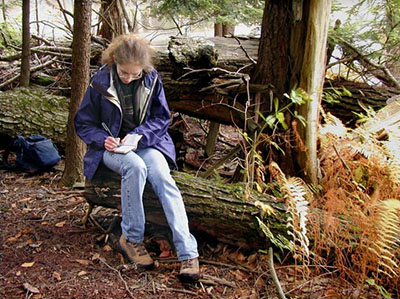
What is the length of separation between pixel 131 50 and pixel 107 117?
692mm

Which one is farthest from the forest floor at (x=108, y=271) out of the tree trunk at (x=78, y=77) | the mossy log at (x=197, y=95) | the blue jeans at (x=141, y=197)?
the mossy log at (x=197, y=95)

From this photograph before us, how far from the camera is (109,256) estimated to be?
132 inches

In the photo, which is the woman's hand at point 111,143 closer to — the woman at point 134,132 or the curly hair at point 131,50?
the woman at point 134,132

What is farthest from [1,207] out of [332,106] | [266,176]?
[332,106]

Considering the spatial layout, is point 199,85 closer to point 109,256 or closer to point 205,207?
point 205,207

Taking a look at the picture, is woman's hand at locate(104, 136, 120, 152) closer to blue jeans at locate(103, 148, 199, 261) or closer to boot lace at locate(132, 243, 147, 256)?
blue jeans at locate(103, 148, 199, 261)

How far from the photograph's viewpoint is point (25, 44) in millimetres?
5824

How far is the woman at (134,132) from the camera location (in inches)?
123

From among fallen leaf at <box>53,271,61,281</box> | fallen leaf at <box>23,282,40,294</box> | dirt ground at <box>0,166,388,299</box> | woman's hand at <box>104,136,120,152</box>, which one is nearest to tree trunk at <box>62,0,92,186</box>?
dirt ground at <box>0,166,388,299</box>

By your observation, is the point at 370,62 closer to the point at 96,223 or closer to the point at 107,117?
the point at 107,117

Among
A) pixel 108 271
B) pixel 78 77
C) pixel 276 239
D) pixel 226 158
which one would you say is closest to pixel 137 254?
pixel 108 271

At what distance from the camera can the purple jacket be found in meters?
3.34

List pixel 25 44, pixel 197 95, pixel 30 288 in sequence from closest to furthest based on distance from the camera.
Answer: pixel 30 288 < pixel 197 95 < pixel 25 44

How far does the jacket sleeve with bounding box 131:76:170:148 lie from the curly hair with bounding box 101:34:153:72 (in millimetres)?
329
